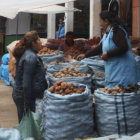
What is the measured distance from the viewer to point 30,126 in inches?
118

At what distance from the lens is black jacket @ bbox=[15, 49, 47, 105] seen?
381 centimetres

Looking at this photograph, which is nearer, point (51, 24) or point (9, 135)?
point (9, 135)

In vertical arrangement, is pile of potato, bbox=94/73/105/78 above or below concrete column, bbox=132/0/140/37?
below

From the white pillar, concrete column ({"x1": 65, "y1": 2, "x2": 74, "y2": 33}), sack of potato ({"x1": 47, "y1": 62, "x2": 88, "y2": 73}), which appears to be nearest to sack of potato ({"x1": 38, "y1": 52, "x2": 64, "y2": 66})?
sack of potato ({"x1": 47, "y1": 62, "x2": 88, "y2": 73})

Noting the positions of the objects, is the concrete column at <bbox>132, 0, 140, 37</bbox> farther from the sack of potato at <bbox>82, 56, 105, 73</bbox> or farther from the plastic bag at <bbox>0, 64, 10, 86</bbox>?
the plastic bag at <bbox>0, 64, 10, 86</bbox>

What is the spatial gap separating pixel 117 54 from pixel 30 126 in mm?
1532

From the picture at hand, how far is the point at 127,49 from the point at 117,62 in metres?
0.23

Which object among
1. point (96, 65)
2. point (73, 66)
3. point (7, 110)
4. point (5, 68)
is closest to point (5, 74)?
point (5, 68)

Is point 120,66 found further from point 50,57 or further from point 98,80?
point 50,57

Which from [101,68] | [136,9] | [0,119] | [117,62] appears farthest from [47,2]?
[136,9]

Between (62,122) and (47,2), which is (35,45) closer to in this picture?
(62,122)

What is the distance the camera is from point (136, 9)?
9516 mm

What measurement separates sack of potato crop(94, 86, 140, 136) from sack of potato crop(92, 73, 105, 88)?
1.76 metres

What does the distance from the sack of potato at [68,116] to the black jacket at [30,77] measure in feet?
1.65
